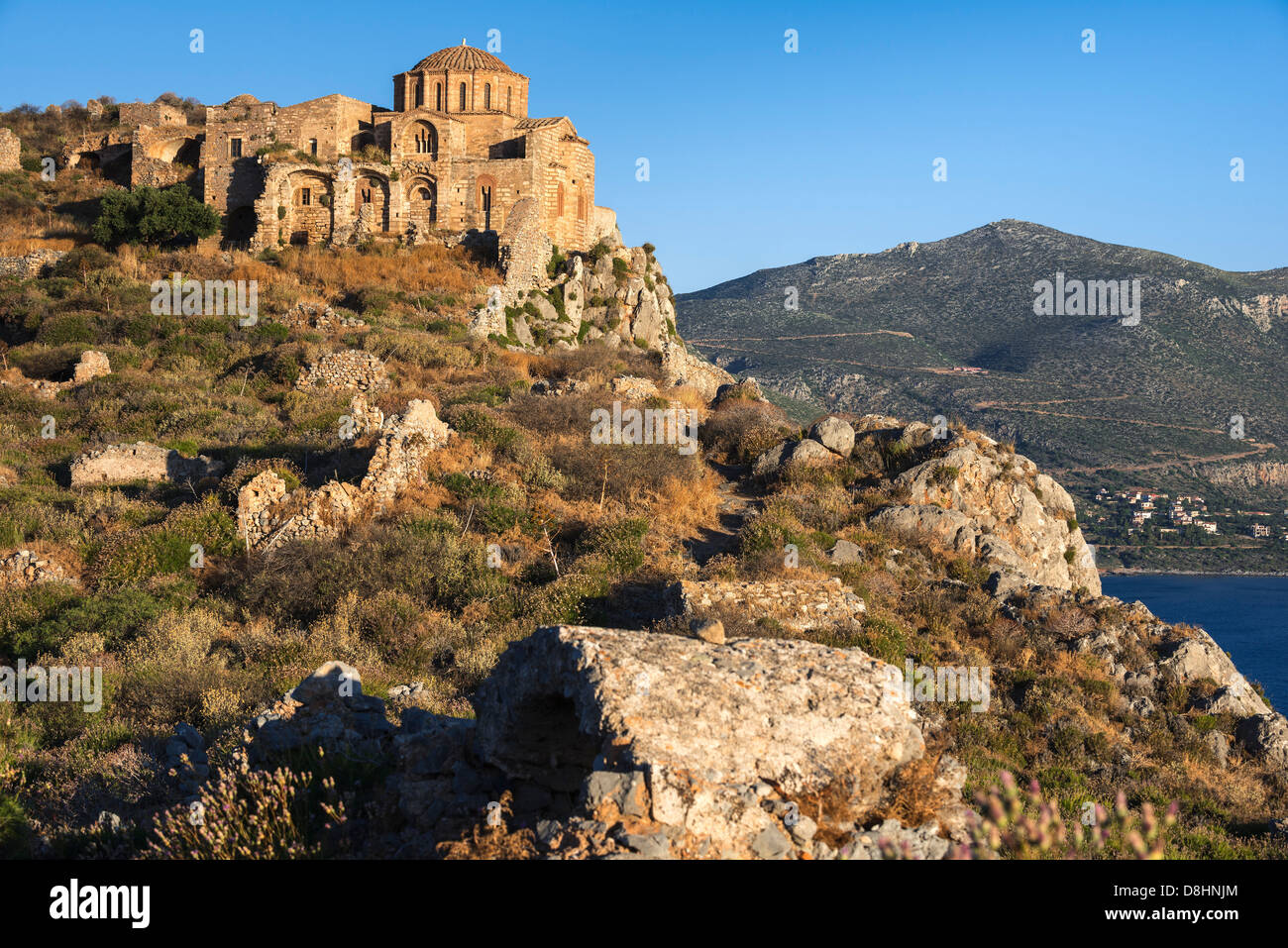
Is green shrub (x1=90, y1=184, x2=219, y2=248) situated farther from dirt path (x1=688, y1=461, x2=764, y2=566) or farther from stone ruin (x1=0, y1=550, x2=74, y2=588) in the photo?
stone ruin (x1=0, y1=550, x2=74, y2=588)

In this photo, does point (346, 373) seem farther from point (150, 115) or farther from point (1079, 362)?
point (1079, 362)

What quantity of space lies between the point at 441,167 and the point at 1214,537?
167ft

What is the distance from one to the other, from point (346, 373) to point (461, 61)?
73.0ft

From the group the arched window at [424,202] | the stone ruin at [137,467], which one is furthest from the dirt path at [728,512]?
the arched window at [424,202]

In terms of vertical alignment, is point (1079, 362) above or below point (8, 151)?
below

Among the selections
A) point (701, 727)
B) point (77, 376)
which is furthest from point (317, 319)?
point (701, 727)

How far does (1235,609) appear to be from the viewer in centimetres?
4872

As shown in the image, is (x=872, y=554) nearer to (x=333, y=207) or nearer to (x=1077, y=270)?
(x=333, y=207)

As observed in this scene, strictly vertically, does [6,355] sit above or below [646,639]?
above

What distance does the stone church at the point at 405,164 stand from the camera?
38062 millimetres

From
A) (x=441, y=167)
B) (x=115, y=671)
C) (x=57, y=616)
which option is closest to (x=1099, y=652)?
(x=115, y=671)

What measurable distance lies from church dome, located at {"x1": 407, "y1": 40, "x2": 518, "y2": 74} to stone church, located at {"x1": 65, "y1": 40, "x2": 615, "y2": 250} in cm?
8
